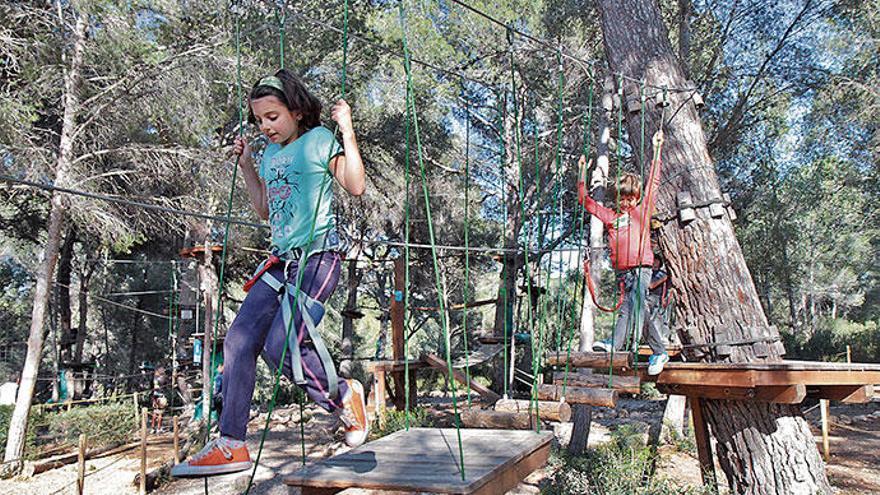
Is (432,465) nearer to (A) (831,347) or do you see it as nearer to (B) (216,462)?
(B) (216,462)

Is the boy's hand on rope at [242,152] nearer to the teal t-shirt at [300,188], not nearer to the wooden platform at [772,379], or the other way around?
the teal t-shirt at [300,188]

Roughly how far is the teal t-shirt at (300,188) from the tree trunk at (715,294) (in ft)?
8.70

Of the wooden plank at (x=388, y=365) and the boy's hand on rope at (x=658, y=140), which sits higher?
the boy's hand on rope at (x=658, y=140)

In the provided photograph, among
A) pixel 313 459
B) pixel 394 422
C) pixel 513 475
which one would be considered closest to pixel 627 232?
pixel 513 475

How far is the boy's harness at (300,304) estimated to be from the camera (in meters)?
1.66

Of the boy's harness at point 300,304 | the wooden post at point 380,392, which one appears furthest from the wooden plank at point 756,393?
Answer: the wooden post at point 380,392

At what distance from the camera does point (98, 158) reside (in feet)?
31.4

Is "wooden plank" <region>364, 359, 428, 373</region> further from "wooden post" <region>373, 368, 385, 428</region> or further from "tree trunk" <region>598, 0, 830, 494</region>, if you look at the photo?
"tree trunk" <region>598, 0, 830, 494</region>

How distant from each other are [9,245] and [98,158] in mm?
12762

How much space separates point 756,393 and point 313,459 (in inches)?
293

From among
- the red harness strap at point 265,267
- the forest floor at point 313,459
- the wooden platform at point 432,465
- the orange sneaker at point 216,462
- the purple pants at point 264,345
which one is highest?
the red harness strap at point 265,267

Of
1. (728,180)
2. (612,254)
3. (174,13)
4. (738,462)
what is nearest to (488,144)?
(728,180)

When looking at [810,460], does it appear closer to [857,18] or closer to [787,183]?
[857,18]

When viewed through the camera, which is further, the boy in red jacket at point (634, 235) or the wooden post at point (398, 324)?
the wooden post at point (398, 324)
